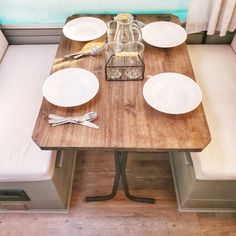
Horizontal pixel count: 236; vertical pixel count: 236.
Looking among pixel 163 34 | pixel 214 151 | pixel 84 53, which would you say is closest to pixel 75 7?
pixel 84 53

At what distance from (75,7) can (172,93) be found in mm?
853

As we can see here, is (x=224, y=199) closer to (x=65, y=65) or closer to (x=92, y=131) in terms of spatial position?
(x=92, y=131)

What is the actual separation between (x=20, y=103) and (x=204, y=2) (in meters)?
1.13

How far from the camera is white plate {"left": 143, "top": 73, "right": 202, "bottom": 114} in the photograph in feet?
2.93

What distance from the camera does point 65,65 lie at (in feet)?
3.55

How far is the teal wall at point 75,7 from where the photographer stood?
1.38 m

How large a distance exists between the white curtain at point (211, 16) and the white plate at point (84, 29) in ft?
1.71

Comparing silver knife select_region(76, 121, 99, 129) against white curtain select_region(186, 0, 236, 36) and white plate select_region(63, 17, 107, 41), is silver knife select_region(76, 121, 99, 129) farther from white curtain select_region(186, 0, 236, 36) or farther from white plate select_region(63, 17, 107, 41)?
white curtain select_region(186, 0, 236, 36)

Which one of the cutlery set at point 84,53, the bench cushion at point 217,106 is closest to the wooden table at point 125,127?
the cutlery set at point 84,53

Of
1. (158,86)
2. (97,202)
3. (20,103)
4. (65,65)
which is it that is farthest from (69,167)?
(158,86)

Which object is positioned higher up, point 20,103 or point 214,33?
point 214,33

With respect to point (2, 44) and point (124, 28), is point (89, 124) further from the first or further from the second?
point (2, 44)

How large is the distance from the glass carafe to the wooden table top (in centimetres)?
17

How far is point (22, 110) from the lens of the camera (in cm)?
121
